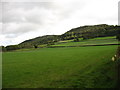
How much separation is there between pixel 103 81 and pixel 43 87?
4669 millimetres

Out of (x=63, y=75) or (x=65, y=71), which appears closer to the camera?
(x=63, y=75)

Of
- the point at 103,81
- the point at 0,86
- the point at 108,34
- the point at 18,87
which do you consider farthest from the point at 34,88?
the point at 108,34

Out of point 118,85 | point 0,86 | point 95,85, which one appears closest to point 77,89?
point 95,85

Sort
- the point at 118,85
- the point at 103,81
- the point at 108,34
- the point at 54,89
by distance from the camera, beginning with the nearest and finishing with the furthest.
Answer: the point at 118,85 → the point at 54,89 → the point at 103,81 → the point at 108,34

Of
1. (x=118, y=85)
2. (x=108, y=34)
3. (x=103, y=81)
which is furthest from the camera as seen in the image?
(x=108, y=34)

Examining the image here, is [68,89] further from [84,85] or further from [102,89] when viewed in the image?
A: [102,89]

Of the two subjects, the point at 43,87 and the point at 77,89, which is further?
the point at 43,87

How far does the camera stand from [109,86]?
781 centimetres

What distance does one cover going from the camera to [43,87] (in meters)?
8.49

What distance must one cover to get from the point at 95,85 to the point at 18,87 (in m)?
5.89

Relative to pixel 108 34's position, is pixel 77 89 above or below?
below

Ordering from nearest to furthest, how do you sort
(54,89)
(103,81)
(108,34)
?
(54,89) < (103,81) < (108,34)

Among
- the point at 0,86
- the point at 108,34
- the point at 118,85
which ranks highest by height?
the point at 108,34

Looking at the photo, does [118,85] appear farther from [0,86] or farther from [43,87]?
[0,86]
